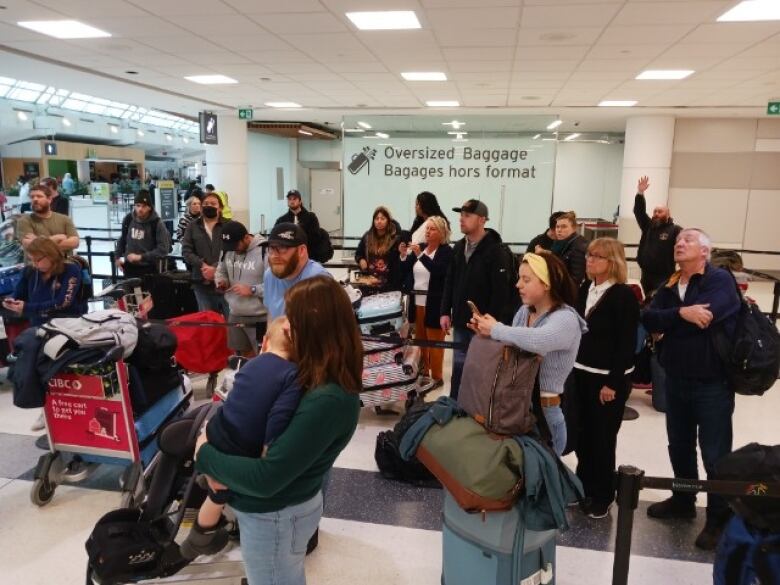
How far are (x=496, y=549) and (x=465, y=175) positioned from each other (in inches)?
302

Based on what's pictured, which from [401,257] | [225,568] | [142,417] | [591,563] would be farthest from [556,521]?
[401,257]

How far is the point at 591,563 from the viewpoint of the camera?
104 inches

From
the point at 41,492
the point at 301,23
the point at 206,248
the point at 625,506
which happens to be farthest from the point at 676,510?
the point at 301,23

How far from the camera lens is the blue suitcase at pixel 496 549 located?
203 cm

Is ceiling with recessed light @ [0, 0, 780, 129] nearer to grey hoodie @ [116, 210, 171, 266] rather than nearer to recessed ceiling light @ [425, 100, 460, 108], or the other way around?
recessed ceiling light @ [425, 100, 460, 108]

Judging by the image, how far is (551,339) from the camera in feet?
7.33

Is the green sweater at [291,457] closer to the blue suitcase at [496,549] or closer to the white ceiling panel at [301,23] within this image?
the blue suitcase at [496,549]

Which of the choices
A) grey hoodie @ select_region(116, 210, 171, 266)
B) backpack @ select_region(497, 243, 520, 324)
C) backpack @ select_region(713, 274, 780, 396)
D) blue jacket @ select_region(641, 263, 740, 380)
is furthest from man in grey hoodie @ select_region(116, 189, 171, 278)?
backpack @ select_region(713, 274, 780, 396)

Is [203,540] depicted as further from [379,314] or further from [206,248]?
[206,248]

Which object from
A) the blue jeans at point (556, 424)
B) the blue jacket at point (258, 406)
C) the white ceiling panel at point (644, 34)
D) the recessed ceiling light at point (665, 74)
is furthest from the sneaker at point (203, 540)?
the recessed ceiling light at point (665, 74)

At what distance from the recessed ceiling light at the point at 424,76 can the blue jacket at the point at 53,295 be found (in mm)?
4983

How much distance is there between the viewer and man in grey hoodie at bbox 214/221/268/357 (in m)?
4.07

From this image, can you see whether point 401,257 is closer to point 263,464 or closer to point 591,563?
point 591,563

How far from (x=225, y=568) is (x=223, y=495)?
0.96 m
